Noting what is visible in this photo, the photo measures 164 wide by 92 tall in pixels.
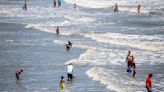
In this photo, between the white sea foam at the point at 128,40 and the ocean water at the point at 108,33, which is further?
the white sea foam at the point at 128,40

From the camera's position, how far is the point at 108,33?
49.5 metres

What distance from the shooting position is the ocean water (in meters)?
30.4

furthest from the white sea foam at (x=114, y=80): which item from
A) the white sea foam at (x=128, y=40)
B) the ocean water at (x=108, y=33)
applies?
the white sea foam at (x=128, y=40)

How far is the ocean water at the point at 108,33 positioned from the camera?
1195 inches

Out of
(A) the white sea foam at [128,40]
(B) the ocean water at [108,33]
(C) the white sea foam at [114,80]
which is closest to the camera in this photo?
(C) the white sea foam at [114,80]

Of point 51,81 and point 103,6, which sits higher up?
point 103,6

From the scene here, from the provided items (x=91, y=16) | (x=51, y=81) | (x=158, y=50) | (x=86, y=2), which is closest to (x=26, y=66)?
(x=51, y=81)

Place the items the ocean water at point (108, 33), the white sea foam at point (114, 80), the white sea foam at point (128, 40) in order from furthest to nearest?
the white sea foam at point (128, 40) < the ocean water at point (108, 33) < the white sea foam at point (114, 80)

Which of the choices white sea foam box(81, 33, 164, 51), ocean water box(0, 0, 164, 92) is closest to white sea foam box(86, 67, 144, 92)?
ocean water box(0, 0, 164, 92)

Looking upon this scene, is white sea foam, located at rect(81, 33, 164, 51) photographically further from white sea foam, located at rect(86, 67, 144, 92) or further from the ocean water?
white sea foam, located at rect(86, 67, 144, 92)

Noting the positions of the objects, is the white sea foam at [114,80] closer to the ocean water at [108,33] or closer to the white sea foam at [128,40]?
the ocean water at [108,33]

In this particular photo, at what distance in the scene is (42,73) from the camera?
30.7 metres

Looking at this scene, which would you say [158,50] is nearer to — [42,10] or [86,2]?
[42,10]

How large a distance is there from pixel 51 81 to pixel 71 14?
39230 millimetres
